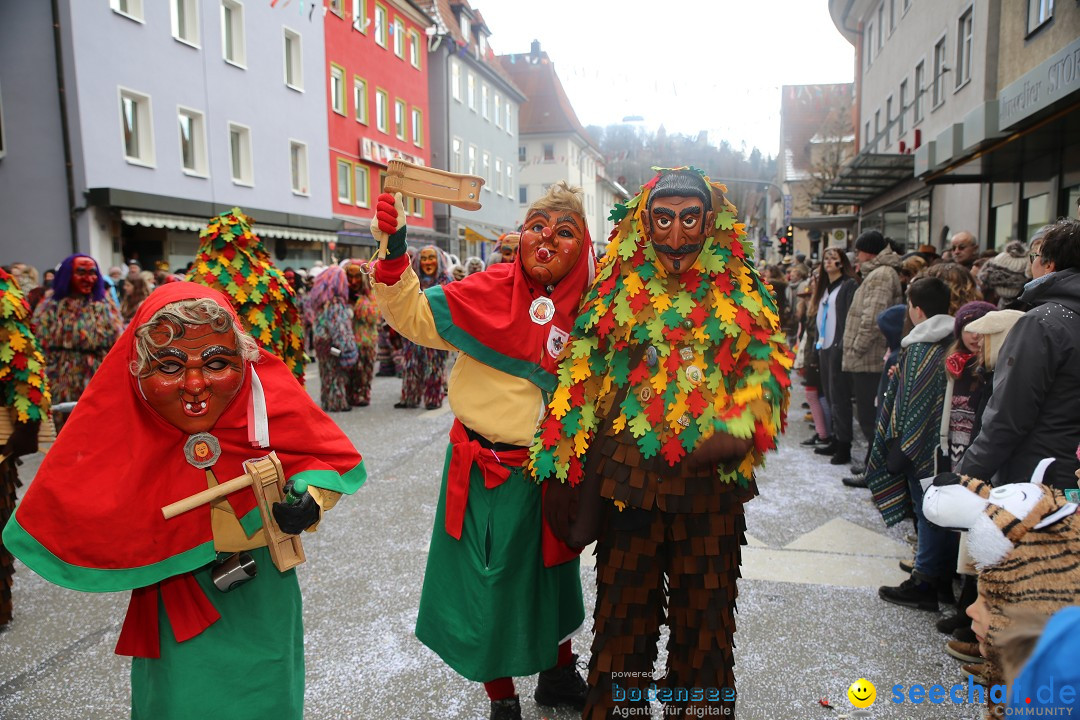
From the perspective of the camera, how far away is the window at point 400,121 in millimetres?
25594

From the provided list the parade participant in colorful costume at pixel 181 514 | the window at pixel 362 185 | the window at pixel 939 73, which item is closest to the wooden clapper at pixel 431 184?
the parade participant in colorful costume at pixel 181 514

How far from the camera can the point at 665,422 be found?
2240mm

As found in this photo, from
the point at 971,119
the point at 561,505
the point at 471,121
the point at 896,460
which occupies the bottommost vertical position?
the point at 896,460

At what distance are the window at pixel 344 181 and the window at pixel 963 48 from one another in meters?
16.8

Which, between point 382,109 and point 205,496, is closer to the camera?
point 205,496

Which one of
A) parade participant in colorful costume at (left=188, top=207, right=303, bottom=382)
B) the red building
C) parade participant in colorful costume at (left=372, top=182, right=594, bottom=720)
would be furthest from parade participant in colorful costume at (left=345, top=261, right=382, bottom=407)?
the red building

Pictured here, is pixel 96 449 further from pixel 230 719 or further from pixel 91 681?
pixel 91 681

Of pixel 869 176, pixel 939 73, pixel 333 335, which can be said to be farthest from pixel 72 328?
pixel 939 73

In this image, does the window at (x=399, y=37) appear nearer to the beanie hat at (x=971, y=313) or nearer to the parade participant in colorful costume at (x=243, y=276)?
the parade participant in colorful costume at (x=243, y=276)

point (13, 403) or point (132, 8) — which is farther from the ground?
point (132, 8)

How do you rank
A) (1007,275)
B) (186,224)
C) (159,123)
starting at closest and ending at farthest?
(1007,275)
(159,123)
(186,224)

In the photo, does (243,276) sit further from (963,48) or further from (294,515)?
(963,48)

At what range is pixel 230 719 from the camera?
77.3 inches

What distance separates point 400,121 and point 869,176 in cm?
1689
